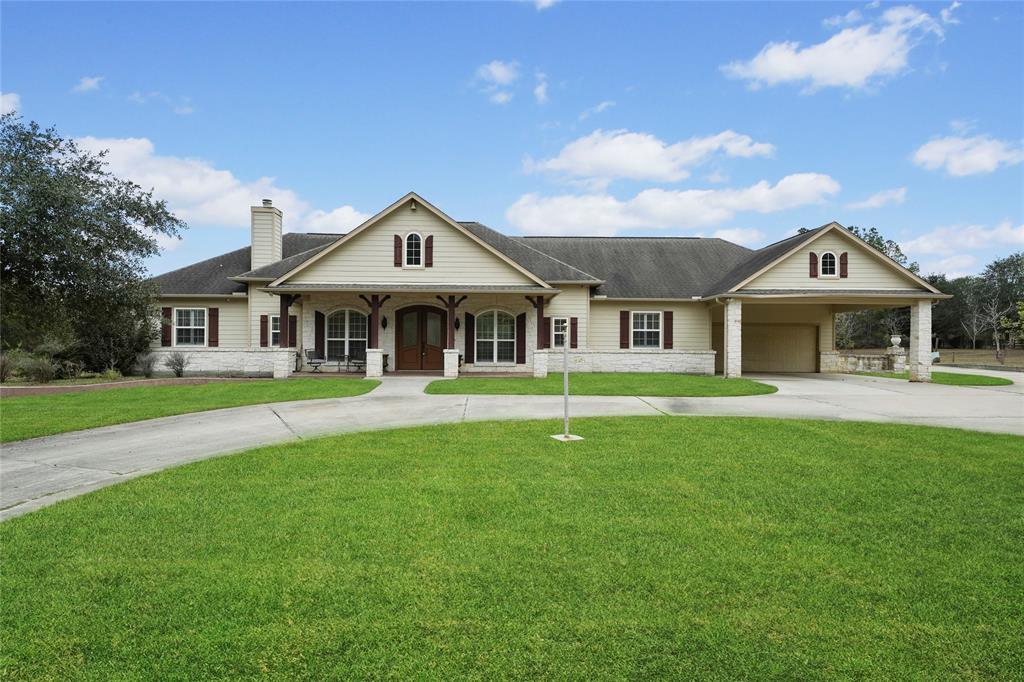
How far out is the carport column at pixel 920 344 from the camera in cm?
2152

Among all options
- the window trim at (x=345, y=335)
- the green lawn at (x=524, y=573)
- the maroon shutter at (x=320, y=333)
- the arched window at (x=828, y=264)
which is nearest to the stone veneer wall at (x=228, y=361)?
the maroon shutter at (x=320, y=333)

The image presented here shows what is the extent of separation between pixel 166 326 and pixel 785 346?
27230 millimetres

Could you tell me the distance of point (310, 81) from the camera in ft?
57.8

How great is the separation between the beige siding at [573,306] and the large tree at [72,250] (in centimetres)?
1485

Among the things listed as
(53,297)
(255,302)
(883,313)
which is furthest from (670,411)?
(883,313)

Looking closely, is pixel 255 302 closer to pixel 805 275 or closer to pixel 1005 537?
pixel 805 275

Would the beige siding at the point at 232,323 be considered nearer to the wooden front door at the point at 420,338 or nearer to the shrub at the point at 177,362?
the shrub at the point at 177,362

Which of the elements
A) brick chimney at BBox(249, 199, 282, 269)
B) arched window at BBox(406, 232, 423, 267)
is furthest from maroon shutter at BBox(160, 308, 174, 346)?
arched window at BBox(406, 232, 423, 267)

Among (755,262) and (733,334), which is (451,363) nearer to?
(733,334)

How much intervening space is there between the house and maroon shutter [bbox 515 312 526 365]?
0.04 m

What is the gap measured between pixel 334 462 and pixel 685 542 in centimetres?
437

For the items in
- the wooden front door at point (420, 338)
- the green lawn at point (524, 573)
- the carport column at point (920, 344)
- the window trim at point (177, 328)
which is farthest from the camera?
the window trim at point (177, 328)

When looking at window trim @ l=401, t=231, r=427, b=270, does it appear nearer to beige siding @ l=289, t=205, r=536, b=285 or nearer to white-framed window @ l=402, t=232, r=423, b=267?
Result: white-framed window @ l=402, t=232, r=423, b=267

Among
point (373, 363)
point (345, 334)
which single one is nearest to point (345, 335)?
point (345, 334)
